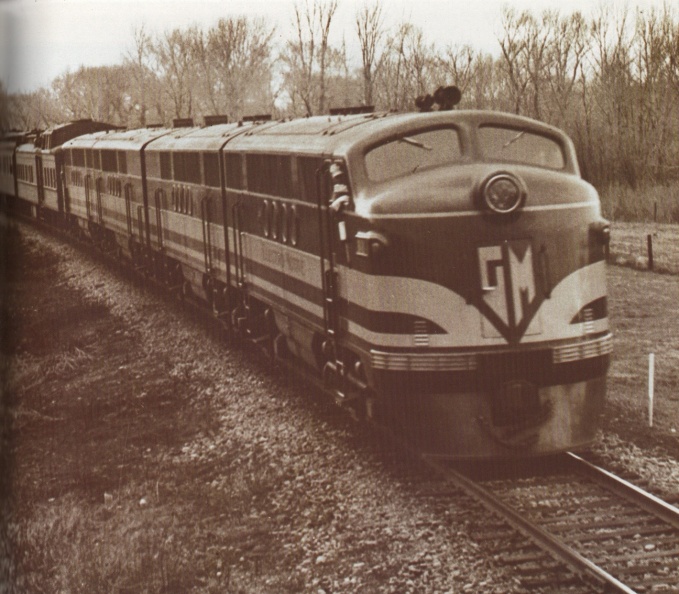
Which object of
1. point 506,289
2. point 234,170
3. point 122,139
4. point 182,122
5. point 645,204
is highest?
point 182,122

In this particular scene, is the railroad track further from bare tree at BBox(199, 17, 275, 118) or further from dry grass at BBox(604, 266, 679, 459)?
bare tree at BBox(199, 17, 275, 118)

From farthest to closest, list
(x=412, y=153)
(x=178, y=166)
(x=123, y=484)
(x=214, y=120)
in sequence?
(x=214, y=120) < (x=178, y=166) < (x=123, y=484) < (x=412, y=153)

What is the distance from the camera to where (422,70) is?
114 feet

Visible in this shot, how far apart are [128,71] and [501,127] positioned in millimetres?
34455

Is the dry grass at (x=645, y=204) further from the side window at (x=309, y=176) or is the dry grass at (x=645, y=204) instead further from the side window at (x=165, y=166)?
the side window at (x=309, y=176)

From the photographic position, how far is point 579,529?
7887 millimetres

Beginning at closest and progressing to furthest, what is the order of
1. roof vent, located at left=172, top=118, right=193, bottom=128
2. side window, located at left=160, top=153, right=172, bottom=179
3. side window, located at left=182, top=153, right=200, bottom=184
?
side window, located at left=182, top=153, right=200, bottom=184 < side window, located at left=160, top=153, right=172, bottom=179 < roof vent, located at left=172, top=118, right=193, bottom=128

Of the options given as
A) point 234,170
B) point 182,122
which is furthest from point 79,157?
point 234,170

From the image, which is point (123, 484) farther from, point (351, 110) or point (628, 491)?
point (351, 110)

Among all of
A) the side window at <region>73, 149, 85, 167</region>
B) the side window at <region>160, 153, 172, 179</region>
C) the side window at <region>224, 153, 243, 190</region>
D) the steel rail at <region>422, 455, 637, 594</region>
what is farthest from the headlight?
the side window at <region>73, 149, 85, 167</region>

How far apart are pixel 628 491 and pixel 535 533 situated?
1.32 meters

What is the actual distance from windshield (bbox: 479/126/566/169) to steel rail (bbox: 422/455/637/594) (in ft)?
9.79

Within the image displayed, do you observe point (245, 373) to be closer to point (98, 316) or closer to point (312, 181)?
point (312, 181)

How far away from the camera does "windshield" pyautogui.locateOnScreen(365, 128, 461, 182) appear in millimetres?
9055
